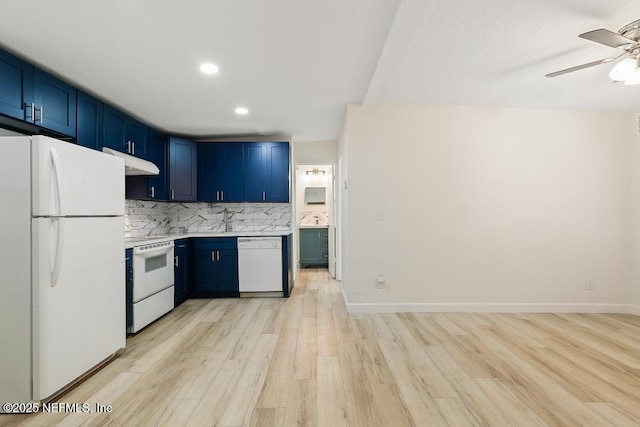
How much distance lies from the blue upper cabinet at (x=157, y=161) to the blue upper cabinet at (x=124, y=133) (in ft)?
0.41

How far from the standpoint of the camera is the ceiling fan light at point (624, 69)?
1.97 meters

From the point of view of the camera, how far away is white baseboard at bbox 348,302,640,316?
348cm

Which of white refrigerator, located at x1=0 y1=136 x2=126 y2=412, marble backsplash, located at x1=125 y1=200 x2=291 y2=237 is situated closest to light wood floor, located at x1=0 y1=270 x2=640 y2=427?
white refrigerator, located at x1=0 y1=136 x2=126 y2=412

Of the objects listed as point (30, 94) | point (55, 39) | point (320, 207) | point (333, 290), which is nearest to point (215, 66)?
point (55, 39)

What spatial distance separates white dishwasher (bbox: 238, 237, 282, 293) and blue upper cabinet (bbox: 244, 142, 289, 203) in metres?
0.75

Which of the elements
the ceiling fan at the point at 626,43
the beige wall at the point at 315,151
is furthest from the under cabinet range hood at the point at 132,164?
the ceiling fan at the point at 626,43

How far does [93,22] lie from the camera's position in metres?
1.87

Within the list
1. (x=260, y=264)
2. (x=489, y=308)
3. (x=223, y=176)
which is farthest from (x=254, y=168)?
(x=489, y=308)

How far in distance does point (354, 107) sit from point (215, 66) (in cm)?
163

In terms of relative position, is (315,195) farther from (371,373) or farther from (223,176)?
(371,373)

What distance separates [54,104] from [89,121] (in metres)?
0.39

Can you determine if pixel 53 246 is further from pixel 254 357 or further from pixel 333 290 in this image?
pixel 333 290

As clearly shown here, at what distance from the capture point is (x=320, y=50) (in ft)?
7.33

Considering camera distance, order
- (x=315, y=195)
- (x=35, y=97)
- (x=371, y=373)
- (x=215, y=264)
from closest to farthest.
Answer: (x=371, y=373) < (x=35, y=97) < (x=215, y=264) < (x=315, y=195)
